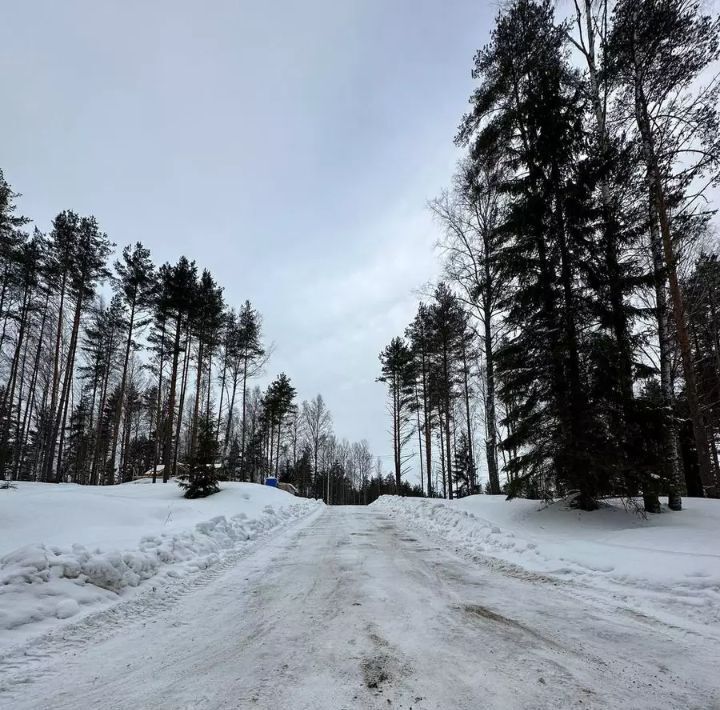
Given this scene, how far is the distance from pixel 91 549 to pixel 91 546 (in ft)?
0.54

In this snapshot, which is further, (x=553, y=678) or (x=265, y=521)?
(x=265, y=521)

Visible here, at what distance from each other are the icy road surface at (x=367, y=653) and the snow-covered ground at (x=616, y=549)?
578 millimetres

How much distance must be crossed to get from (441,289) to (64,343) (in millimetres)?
24057

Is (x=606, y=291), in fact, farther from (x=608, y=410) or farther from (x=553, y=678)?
(x=553, y=678)

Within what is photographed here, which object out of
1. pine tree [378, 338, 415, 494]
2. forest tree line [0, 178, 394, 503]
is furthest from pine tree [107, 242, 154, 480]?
pine tree [378, 338, 415, 494]

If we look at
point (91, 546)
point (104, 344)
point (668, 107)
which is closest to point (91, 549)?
point (91, 546)

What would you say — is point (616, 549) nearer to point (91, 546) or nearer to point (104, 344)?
point (91, 546)

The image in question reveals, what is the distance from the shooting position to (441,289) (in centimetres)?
2186

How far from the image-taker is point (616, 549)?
6027mm

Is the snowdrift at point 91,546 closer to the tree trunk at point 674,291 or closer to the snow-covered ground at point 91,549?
the snow-covered ground at point 91,549

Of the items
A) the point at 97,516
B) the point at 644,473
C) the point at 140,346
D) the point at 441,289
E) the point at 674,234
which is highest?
the point at 441,289

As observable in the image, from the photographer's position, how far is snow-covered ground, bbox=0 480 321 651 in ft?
12.5

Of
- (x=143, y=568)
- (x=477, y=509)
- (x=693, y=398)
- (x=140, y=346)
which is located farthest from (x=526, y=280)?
(x=140, y=346)

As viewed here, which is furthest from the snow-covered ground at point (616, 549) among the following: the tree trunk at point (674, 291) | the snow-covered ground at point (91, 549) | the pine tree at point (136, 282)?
the pine tree at point (136, 282)
